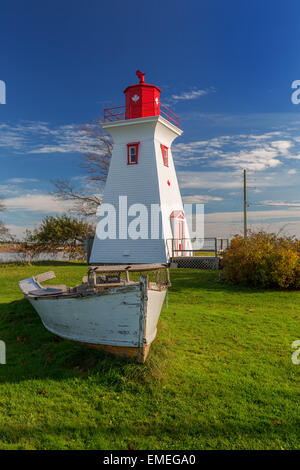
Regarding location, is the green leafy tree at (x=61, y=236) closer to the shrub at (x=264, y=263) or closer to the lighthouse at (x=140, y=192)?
the lighthouse at (x=140, y=192)

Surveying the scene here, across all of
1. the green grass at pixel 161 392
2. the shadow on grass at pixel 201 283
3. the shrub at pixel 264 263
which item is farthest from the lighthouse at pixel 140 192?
the green grass at pixel 161 392

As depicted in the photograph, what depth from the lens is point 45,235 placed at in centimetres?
3459

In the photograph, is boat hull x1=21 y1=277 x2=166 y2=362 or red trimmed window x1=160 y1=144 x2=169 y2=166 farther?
red trimmed window x1=160 y1=144 x2=169 y2=166

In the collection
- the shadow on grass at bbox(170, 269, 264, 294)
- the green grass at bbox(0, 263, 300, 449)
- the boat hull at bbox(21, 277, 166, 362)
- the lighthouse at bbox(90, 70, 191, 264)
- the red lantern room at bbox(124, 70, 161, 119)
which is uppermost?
the red lantern room at bbox(124, 70, 161, 119)

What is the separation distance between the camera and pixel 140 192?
2306 cm

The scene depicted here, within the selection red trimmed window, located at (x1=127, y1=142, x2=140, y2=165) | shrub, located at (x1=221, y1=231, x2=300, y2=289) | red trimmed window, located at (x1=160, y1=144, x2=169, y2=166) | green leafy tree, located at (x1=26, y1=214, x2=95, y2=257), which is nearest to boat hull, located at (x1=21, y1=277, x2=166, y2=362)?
shrub, located at (x1=221, y1=231, x2=300, y2=289)

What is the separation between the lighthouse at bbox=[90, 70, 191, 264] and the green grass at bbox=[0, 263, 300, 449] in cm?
1303

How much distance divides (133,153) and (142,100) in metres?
3.61

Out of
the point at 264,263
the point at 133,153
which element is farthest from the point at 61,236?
the point at 264,263

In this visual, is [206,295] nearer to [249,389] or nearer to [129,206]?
[249,389]

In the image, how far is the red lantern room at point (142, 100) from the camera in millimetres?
23641

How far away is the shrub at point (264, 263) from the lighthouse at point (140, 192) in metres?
6.09

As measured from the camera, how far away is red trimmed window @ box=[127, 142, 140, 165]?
23562mm

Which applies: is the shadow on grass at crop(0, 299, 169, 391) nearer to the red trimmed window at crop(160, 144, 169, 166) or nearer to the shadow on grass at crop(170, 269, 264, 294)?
the shadow on grass at crop(170, 269, 264, 294)
